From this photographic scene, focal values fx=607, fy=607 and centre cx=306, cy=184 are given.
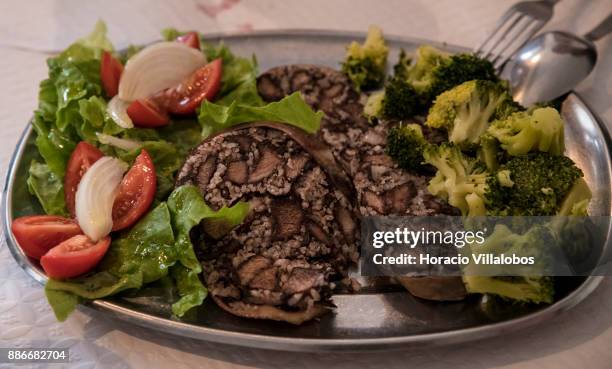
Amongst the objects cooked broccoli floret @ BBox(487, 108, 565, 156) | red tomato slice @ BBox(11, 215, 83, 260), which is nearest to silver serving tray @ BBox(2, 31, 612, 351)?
red tomato slice @ BBox(11, 215, 83, 260)

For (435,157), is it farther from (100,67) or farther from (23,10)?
(23,10)

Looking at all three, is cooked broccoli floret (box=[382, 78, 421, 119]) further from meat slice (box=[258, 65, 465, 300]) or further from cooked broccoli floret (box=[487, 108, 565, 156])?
cooked broccoli floret (box=[487, 108, 565, 156])

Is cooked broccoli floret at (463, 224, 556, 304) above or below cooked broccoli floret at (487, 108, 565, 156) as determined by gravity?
below

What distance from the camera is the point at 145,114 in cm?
325

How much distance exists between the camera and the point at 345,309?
101 inches

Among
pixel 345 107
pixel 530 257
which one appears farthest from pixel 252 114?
pixel 530 257

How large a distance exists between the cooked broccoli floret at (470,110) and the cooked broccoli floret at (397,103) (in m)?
0.23

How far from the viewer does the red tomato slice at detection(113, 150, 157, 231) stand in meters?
2.74

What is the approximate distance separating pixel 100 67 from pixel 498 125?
218 cm

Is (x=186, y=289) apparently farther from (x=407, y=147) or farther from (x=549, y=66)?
(x=549, y=66)

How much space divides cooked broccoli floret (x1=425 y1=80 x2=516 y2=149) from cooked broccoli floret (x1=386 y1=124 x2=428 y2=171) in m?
0.16

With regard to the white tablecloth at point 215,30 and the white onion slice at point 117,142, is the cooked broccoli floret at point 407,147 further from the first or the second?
the white onion slice at point 117,142

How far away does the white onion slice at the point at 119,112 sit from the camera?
3154 millimetres

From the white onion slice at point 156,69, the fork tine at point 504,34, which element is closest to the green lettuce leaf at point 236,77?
the white onion slice at point 156,69
